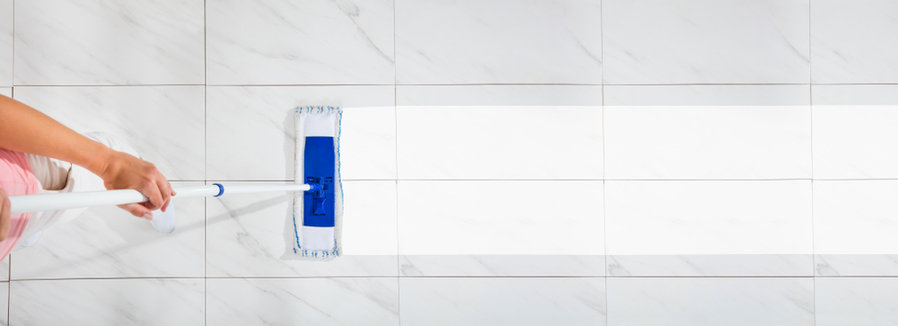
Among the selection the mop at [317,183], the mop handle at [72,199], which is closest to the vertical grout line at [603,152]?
the mop at [317,183]

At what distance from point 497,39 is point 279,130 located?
2.68 ft

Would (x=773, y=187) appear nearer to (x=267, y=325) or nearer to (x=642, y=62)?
(x=642, y=62)

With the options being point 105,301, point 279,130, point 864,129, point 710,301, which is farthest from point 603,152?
point 105,301

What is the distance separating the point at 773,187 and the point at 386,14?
1459mm

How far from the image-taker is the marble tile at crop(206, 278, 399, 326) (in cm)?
155

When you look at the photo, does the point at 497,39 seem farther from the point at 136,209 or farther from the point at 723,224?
the point at 136,209

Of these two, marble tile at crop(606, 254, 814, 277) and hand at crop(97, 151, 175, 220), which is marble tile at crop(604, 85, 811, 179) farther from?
hand at crop(97, 151, 175, 220)

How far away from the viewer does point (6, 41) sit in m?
1.53

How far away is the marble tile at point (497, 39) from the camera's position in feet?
5.03

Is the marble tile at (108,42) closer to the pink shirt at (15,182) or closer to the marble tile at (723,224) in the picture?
the pink shirt at (15,182)

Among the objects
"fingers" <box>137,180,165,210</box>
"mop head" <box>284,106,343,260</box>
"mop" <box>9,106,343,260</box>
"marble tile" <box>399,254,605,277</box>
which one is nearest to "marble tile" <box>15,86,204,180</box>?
"mop" <box>9,106,343,260</box>

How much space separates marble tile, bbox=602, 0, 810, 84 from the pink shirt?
4.98 feet

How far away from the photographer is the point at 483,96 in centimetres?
A: 153

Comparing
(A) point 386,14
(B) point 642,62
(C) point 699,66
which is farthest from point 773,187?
(A) point 386,14
